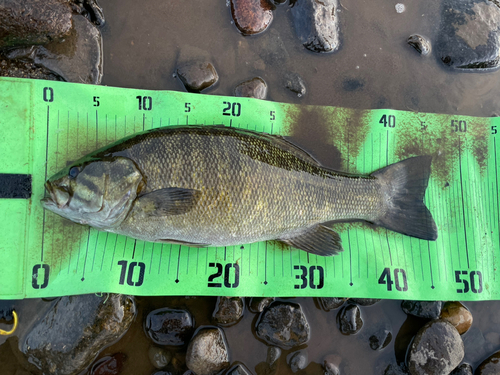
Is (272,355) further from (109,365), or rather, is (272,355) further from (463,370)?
(463,370)

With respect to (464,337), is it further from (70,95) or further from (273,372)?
(70,95)

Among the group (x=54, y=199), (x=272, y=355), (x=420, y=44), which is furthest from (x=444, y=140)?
(x=54, y=199)

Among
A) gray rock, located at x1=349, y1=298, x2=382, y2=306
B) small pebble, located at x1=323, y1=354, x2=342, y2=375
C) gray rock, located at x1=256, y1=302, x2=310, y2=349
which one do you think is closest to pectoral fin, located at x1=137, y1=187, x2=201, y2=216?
gray rock, located at x1=256, y1=302, x2=310, y2=349

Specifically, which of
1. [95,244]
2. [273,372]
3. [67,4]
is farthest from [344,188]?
[67,4]

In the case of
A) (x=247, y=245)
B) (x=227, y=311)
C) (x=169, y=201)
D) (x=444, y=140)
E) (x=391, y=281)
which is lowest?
(x=227, y=311)

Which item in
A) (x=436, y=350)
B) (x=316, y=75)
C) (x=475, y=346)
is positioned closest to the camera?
(x=436, y=350)

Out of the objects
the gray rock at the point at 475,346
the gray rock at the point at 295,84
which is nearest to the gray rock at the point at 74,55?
the gray rock at the point at 295,84
